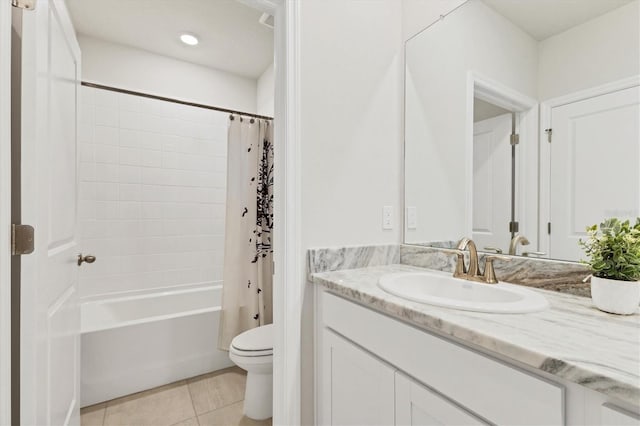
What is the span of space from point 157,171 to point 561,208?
281 cm

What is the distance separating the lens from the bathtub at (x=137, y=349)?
5.95 ft

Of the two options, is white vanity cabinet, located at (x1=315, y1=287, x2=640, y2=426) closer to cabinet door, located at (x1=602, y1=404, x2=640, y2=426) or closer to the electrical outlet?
cabinet door, located at (x1=602, y1=404, x2=640, y2=426)

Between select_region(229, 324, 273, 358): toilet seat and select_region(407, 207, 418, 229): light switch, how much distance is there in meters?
1.00

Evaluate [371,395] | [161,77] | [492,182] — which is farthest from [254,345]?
[161,77]

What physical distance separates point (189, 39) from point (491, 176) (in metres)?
2.43

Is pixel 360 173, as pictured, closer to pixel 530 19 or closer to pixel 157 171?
pixel 530 19

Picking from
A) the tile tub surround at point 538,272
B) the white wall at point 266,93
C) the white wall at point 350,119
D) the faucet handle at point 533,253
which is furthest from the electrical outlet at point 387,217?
the white wall at point 266,93

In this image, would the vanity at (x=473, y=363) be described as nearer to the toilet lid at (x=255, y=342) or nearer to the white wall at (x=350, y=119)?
the white wall at (x=350, y=119)

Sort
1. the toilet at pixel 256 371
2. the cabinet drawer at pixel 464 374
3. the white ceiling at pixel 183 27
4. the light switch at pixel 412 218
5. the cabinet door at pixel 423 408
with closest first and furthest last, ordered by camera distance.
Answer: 1. the cabinet drawer at pixel 464 374
2. the cabinet door at pixel 423 408
3. the light switch at pixel 412 218
4. the toilet at pixel 256 371
5. the white ceiling at pixel 183 27

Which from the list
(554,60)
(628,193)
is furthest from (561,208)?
(554,60)

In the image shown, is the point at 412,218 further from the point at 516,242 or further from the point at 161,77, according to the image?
the point at 161,77

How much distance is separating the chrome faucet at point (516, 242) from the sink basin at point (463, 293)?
14cm

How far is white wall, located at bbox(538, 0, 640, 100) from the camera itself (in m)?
0.87

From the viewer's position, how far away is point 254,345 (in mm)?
1703
